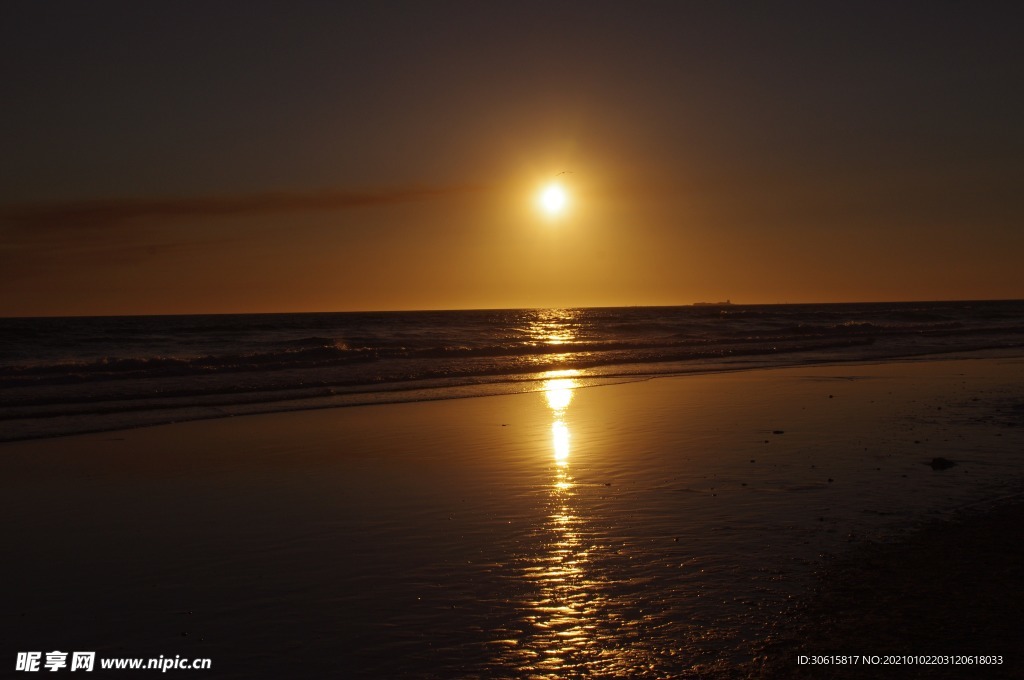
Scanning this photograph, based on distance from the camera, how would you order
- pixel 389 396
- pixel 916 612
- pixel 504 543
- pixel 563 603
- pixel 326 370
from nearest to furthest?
pixel 916 612, pixel 563 603, pixel 504 543, pixel 389 396, pixel 326 370

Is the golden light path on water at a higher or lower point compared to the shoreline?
lower

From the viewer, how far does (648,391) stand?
21.0 meters

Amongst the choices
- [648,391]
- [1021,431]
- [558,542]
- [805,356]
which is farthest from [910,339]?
[558,542]

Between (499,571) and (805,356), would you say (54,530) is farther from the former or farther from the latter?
(805,356)

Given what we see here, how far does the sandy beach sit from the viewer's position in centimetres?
510

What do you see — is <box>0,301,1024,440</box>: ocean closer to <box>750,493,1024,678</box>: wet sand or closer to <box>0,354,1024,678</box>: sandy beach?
<box>0,354,1024,678</box>: sandy beach

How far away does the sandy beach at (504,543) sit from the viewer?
5.10 metres

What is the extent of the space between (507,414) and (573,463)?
586 cm

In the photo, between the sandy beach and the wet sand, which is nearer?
the wet sand

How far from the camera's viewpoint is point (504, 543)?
23.7 ft

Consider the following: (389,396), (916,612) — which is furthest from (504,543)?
(389,396)

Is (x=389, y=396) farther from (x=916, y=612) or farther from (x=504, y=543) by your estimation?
(x=916, y=612)

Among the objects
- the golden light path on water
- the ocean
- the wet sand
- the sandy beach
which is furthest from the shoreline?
the wet sand

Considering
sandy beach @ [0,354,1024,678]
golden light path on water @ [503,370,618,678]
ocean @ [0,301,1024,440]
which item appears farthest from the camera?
ocean @ [0,301,1024,440]
